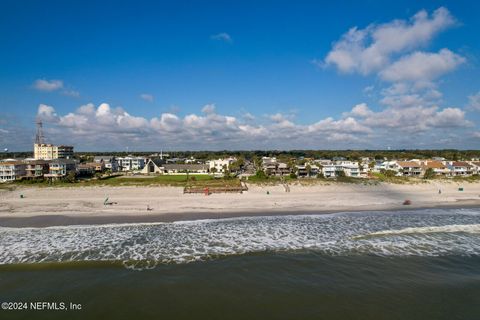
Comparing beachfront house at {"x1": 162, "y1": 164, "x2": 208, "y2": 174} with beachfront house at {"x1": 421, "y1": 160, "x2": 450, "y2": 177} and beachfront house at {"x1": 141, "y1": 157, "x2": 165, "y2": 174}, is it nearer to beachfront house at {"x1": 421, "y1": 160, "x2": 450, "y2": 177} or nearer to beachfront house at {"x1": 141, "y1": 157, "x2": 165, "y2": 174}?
beachfront house at {"x1": 141, "y1": 157, "x2": 165, "y2": 174}

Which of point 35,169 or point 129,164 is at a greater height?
point 129,164

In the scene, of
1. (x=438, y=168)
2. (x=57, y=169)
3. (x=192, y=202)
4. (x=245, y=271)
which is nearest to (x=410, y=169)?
(x=438, y=168)

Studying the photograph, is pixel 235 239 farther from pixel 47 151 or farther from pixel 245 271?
pixel 47 151

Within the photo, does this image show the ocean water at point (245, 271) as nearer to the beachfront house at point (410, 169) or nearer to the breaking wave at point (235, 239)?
the breaking wave at point (235, 239)

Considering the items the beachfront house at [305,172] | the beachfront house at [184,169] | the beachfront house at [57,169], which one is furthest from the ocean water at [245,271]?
the beachfront house at [184,169]

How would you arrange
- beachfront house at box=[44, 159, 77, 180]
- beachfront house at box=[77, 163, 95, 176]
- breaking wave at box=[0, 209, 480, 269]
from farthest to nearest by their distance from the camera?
beachfront house at box=[77, 163, 95, 176], beachfront house at box=[44, 159, 77, 180], breaking wave at box=[0, 209, 480, 269]

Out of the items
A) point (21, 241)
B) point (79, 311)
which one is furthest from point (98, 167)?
point (79, 311)

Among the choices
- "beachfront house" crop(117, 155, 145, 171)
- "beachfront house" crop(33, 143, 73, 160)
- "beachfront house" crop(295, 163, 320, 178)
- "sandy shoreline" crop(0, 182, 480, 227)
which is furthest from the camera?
"beachfront house" crop(33, 143, 73, 160)

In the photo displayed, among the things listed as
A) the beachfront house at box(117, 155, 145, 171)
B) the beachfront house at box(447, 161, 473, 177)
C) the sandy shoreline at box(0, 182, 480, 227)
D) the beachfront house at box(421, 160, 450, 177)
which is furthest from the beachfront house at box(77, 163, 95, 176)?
the beachfront house at box(447, 161, 473, 177)
